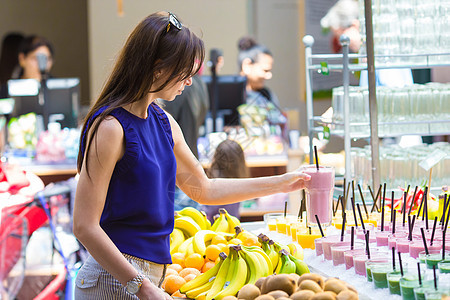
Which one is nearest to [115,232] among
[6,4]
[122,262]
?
[122,262]

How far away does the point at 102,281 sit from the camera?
197 centimetres

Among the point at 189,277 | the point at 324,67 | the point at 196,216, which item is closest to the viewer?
the point at 189,277

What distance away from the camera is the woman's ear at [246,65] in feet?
23.9

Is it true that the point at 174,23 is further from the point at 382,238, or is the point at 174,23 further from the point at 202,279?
the point at 382,238

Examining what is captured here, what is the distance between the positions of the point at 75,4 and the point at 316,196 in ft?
39.1

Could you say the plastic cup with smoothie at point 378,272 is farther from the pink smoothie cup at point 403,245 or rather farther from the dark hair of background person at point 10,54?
the dark hair of background person at point 10,54

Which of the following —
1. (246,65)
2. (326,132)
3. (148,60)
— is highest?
(246,65)

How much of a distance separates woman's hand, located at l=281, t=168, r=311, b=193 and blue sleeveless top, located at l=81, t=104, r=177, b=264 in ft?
1.87

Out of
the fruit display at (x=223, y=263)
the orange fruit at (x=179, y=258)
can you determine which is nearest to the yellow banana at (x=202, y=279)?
the fruit display at (x=223, y=263)

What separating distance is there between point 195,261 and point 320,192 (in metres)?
0.53

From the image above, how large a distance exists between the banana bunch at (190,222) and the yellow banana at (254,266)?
669 mm

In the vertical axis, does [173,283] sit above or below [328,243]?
below

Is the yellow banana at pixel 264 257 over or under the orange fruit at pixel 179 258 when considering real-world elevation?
over

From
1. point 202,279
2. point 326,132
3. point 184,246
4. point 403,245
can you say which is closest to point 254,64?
point 326,132
